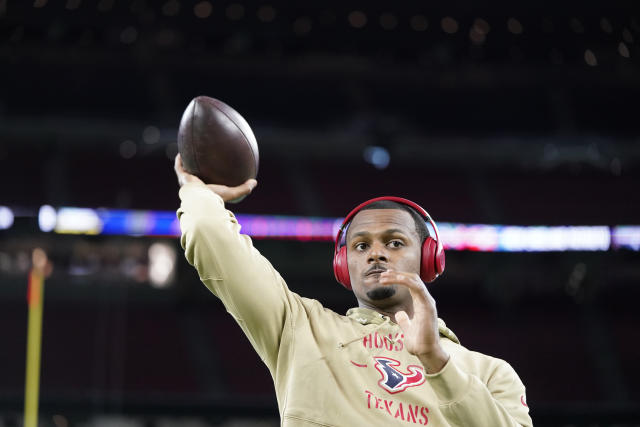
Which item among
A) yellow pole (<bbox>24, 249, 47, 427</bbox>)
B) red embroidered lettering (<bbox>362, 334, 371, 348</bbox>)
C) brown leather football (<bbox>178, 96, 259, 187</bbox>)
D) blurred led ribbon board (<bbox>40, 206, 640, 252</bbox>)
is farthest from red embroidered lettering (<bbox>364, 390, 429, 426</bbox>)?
blurred led ribbon board (<bbox>40, 206, 640, 252</bbox>)

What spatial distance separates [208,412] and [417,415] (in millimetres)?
6310

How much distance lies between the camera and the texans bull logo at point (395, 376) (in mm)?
1992

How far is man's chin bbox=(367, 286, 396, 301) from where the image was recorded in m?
2.20

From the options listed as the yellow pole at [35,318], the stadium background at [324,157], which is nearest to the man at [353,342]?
the stadium background at [324,157]

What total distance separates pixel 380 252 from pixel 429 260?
16cm

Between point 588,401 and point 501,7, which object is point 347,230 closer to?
point 501,7

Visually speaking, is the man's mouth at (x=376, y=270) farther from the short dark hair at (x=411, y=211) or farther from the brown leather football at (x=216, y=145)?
the brown leather football at (x=216, y=145)

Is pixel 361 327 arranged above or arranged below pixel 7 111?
below

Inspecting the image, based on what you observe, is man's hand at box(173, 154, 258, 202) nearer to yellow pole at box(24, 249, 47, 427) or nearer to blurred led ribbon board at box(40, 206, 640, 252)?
yellow pole at box(24, 249, 47, 427)

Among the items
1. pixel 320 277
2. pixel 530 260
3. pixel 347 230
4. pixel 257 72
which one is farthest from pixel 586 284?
pixel 347 230

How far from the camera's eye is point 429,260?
2283 mm

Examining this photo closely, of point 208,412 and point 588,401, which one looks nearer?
point 208,412

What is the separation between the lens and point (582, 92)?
1134 cm

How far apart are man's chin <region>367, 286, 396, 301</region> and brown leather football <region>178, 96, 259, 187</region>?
45cm
